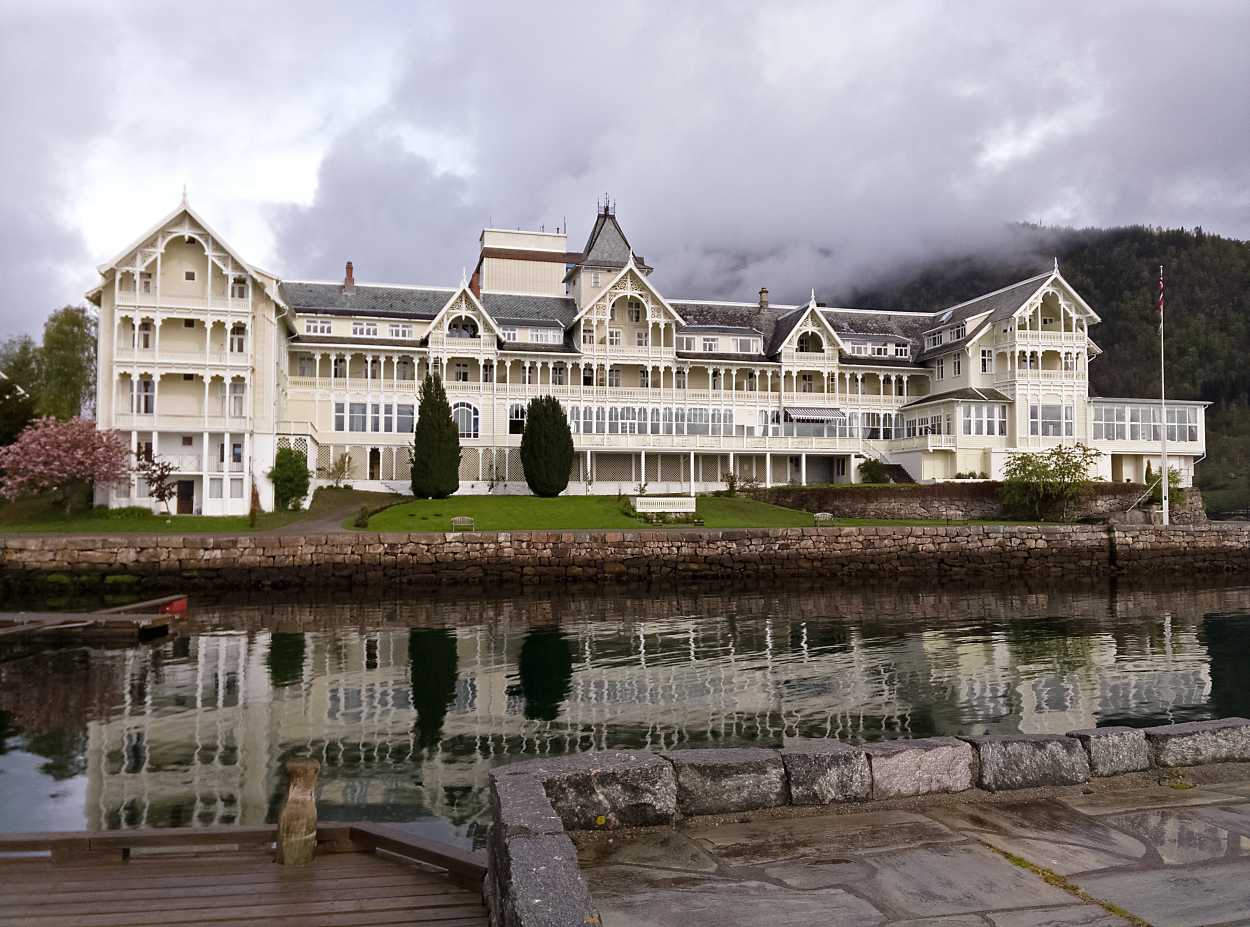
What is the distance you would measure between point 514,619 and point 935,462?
41.1 m

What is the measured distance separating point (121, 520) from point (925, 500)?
4288 centimetres

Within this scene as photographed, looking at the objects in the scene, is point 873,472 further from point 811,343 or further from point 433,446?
point 433,446

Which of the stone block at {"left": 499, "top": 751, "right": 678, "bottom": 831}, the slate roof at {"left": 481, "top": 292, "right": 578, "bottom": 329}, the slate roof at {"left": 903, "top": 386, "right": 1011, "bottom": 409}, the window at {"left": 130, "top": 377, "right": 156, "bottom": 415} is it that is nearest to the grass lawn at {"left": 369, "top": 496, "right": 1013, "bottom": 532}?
the window at {"left": 130, "top": 377, "right": 156, "bottom": 415}

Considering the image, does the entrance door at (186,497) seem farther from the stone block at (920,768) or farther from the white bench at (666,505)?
the stone block at (920,768)

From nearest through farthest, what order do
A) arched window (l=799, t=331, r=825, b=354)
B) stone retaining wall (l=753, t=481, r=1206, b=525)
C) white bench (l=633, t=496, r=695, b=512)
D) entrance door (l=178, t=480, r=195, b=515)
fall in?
white bench (l=633, t=496, r=695, b=512), entrance door (l=178, t=480, r=195, b=515), stone retaining wall (l=753, t=481, r=1206, b=525), arched window (l=799, t=331, r=825, b=354)

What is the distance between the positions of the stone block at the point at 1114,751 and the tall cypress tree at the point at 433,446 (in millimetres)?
45901

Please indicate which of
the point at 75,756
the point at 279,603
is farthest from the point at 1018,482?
the point at 75,756

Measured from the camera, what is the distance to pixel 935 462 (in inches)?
2425

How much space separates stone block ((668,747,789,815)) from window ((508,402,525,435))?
54389 mm

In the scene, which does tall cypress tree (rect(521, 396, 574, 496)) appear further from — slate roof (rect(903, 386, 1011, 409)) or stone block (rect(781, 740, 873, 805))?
stone block (rect(781, 740, 873, 805))

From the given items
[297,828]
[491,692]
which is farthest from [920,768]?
[491,692]

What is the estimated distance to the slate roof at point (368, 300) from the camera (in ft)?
203

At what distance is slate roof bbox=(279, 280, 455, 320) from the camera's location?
6184 centimetres

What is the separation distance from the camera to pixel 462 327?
6219cm
